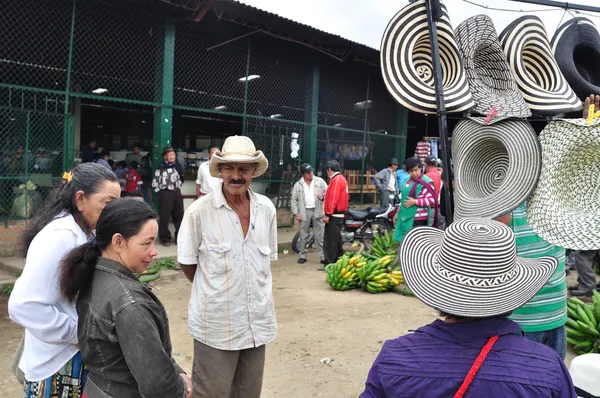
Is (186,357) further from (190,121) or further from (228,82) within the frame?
(190,121)

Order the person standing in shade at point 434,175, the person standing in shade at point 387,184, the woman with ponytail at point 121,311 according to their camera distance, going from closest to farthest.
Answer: the woman with ponytail at point 121,311, the person standing in shade at point 434,175, the person standing in shade at point 387,184

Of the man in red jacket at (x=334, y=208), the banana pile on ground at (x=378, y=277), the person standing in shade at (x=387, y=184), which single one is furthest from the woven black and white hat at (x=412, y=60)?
the person standing in shade at (x=387, y=184)

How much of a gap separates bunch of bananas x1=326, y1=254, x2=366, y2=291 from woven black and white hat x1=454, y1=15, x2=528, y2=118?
4.87 metres

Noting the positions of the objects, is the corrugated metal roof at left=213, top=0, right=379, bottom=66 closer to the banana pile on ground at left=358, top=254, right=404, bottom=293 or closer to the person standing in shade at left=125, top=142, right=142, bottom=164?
the person standing in shade at left=125, top=142, right=142, bottom=164

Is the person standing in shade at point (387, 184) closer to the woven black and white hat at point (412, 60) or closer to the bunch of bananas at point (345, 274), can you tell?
the bunch of bananas at point (345, 274)

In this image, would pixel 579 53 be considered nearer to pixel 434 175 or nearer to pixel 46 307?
pixel 46 307

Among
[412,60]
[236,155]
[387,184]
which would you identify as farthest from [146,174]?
[412,60]

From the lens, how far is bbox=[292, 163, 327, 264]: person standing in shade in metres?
9.02

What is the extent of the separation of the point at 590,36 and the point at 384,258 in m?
5.07

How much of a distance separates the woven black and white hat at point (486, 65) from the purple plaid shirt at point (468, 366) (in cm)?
→ 128

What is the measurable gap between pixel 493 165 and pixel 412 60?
647mm

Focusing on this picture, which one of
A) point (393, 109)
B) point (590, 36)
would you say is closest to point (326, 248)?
point (590, 36)

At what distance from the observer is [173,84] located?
436 inches

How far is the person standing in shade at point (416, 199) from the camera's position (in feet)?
23.1
